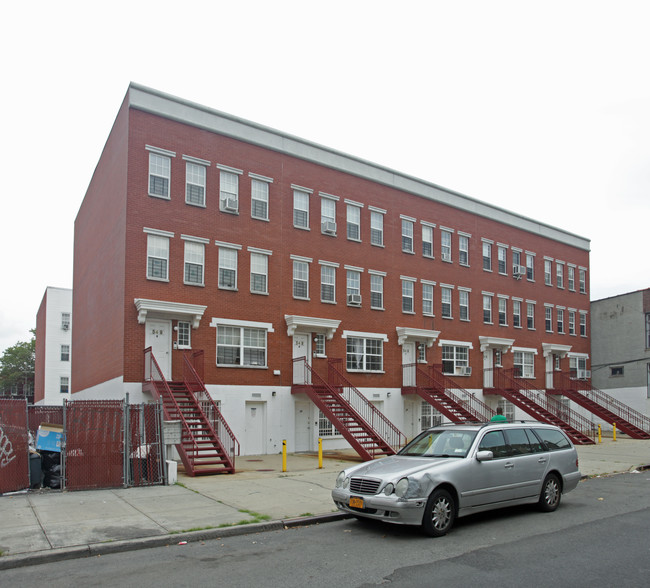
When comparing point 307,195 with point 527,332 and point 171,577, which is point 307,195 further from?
point 171,577

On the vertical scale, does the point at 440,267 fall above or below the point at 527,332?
above

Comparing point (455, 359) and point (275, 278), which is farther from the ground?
point (275, 278)

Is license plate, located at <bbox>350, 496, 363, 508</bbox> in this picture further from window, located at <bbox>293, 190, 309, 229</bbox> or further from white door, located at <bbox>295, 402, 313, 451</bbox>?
window, located at <bbox>293, 190, 309, 229</bbox>

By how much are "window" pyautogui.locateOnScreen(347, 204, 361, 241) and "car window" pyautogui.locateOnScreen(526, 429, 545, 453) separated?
17.6 m

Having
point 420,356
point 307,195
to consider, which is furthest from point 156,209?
point 420,356

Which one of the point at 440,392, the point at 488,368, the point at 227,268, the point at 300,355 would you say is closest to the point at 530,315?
the point at 488,368

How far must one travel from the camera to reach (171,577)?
25.0 feet

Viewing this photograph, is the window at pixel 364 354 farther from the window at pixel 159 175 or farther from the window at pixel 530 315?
the window at pixel 530 315

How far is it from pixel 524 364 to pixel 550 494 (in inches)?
1044

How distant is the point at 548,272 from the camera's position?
130 feet

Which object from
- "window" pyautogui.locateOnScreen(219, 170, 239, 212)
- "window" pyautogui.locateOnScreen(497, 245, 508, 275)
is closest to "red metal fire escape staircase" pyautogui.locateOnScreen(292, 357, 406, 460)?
"window" pyautogui.locateOnScreen(219, 170, 239, 212)

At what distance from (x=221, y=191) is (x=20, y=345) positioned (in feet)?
223

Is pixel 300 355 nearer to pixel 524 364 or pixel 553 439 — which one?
pixel 553 439

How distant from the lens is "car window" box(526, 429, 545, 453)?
37.8 ft
